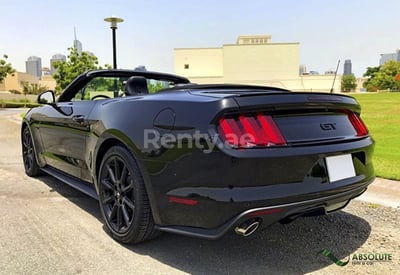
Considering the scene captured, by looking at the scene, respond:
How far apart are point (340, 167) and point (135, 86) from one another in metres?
2.08

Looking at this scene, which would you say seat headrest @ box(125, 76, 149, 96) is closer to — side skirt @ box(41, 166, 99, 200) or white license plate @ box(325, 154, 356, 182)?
side skirt @ box(41, 166, 99, 200)

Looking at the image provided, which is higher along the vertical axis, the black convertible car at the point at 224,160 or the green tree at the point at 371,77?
the green tree at the point at 371,77

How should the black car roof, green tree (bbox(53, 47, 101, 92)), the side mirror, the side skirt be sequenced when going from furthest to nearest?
green tree (bbox(53, 47, 101, 92)), the side mirror, the black car roof, the side skirt

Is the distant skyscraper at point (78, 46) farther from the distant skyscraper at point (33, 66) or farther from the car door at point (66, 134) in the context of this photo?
the distant skyscraper at point (33, 66)

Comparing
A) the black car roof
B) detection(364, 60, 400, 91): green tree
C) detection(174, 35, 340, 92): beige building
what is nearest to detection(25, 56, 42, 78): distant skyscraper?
detection(174, 35, 340, 92): beige building

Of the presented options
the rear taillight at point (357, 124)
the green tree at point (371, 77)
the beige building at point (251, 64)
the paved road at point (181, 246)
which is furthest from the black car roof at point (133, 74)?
the green tree at point (371, 77)

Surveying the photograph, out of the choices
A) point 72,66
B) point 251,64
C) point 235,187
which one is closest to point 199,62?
point 251,64

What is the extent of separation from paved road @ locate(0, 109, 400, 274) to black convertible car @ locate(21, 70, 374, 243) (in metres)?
0.24

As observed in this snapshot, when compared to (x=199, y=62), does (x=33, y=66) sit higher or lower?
higher

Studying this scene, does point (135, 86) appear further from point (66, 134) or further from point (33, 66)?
point (33, 66)

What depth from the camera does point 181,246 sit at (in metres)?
2.80

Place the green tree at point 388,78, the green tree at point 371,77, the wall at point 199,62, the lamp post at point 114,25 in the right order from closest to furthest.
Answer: the lamp post at point 114,25, the green tree at point 388,78, the wall at point 199,62, the green tree at point 371,77

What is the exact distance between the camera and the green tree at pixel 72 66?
68.4ft

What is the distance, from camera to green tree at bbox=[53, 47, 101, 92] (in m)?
20.8
